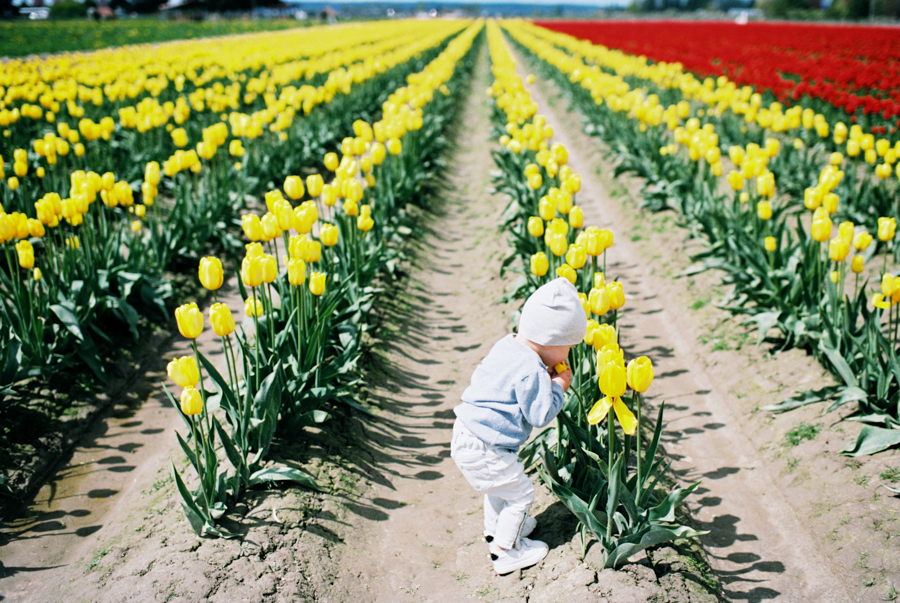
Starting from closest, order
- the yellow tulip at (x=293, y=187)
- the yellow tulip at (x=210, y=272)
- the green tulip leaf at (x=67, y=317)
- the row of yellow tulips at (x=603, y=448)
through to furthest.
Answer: the row of yellow tulips at (x=603, y=448) < the yellow tulip at (x=210, y=272) < the green tulip leaf at (x=67, y=317) < the yellow tulip at (x=293, y=187)

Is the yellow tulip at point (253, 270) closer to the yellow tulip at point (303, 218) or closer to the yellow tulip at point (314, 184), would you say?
the yellow tulip at point (303, 218)

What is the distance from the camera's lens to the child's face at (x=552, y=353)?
2.98 m

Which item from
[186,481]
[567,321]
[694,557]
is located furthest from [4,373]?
[694,557]

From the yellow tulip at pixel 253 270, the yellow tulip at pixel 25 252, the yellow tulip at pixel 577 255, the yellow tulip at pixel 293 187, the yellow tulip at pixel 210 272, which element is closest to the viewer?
the yellow tulip at pixel 210 272

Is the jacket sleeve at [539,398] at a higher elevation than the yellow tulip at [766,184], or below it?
below

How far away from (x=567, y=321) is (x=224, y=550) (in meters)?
1.95

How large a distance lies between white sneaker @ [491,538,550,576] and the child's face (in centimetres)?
95

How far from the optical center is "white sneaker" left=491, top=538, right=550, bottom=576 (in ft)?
10.6

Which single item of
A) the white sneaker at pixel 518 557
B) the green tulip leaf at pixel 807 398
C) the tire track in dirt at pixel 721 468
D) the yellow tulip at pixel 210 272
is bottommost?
the tire track in dirt at pixel 721 468

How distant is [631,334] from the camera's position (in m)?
5.93

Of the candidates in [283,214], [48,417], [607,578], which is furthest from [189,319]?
[48,417]

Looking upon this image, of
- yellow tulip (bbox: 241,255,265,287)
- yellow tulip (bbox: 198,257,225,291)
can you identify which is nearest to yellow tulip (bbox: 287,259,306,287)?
yellow tulip (bbox: 241,255,265,287)

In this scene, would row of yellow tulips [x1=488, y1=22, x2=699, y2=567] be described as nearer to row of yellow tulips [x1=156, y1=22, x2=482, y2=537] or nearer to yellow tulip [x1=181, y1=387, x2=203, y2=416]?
row of yellow tulips [x1=156, y1=22, x2=482, y2=537]

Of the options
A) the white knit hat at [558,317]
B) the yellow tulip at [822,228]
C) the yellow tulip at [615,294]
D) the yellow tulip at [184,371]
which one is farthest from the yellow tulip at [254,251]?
the yellow tulip at [822,228]
